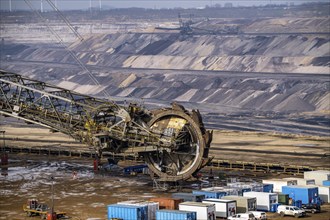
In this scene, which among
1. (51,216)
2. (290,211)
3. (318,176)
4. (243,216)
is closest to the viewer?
(243,216)

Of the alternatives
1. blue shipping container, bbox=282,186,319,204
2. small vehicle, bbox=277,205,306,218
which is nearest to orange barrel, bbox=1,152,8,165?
blue shipping container, bbox=282,186,319,204

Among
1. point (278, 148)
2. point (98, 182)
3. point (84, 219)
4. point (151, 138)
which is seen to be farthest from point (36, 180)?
point (278, 148)

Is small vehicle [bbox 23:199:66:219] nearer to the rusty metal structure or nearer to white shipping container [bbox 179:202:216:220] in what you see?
white shipping container [bbox 179:202:216:220]

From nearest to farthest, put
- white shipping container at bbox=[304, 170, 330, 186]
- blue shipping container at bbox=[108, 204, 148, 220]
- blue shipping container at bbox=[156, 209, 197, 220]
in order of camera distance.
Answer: blue shipping container at bbox=[156, 209, 197, 220], blue shipping container at bbox=[108, 204, 148, 220], white shipping container at bbox=[304, 170, 330, 186]

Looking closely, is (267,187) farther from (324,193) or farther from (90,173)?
(90,173)

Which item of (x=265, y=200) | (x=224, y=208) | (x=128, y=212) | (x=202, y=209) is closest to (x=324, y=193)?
(x=265, y=200)

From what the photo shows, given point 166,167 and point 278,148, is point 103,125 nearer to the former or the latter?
point 166,167
